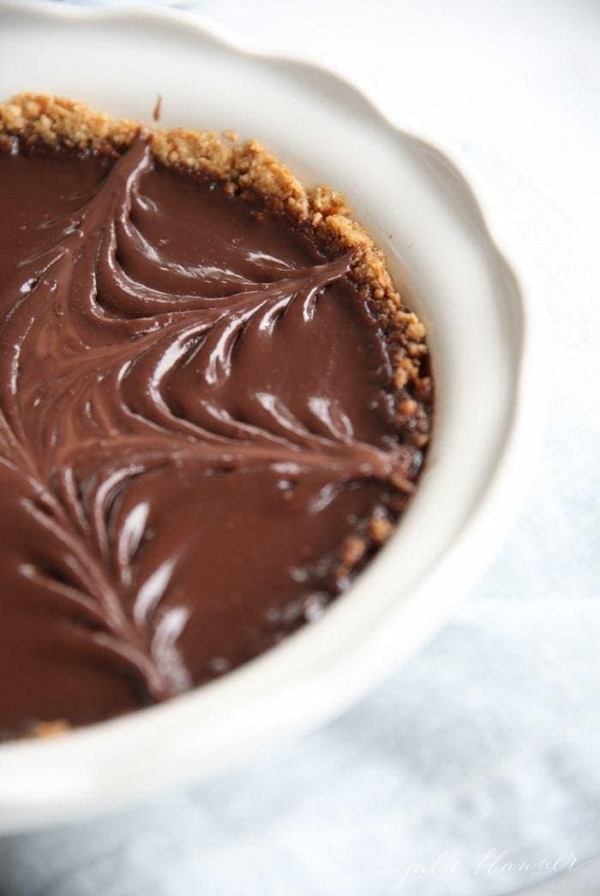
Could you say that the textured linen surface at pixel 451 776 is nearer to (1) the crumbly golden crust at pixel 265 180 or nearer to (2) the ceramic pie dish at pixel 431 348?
(2) the ceramic pie dish at pixel 431 348

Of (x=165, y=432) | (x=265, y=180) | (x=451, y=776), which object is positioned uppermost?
(x=265, y=180)

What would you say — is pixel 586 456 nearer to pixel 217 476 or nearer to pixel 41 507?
pixel 217 476

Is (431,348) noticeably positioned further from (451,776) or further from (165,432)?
(451,776)

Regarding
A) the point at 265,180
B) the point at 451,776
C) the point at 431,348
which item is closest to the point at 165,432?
the point at 431,348

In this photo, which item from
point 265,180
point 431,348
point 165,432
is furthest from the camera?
point 265,180

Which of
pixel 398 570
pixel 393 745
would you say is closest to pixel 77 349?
pixel 398 570

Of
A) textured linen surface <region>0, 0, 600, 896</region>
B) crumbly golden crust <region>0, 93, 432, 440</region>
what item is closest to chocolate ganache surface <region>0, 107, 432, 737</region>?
crumbly golden crust <region>0, 93, 432, 440</region>
